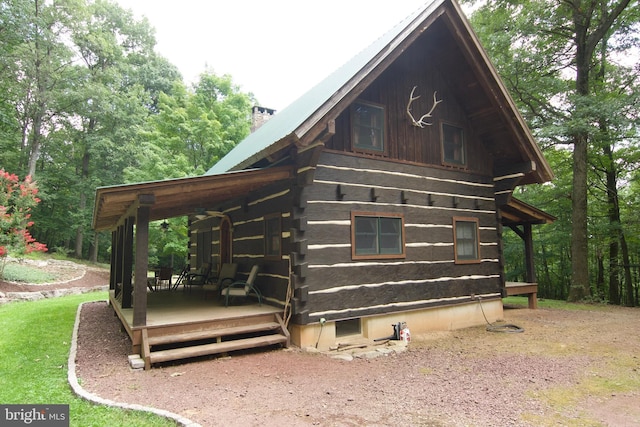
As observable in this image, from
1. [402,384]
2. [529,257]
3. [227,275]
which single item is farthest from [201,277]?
[529,257]

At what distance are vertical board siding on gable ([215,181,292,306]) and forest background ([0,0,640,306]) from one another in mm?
4628

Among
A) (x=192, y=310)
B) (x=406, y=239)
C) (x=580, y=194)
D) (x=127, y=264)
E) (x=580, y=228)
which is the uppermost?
(x=580, y=194)

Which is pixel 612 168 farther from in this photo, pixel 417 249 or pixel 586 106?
pixel 417 249

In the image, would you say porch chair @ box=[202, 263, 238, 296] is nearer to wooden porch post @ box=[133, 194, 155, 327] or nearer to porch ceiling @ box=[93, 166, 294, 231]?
porch ceiling @ box=[93, 166, 294, 231]

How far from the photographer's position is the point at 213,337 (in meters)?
6.20

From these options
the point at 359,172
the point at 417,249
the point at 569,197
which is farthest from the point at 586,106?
the point at 359,172

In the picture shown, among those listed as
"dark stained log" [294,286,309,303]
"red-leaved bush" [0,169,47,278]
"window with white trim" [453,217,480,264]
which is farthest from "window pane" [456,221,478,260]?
"red-leaved bush" [0,169,47,278]

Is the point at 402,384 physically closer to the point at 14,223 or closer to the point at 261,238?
the point at 261,238

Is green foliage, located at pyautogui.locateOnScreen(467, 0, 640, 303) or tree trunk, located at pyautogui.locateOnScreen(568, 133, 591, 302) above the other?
green foliage, located at pyautogui.locateOnScreen(467, 0, 640, 303)

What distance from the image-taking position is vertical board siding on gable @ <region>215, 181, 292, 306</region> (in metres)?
7.47

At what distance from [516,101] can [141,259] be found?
1461 centimetres

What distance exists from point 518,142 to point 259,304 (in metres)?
7.28

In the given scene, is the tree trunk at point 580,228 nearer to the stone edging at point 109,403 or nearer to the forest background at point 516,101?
the forest background at point 516,101

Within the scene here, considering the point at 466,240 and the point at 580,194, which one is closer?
the point at 466,240
